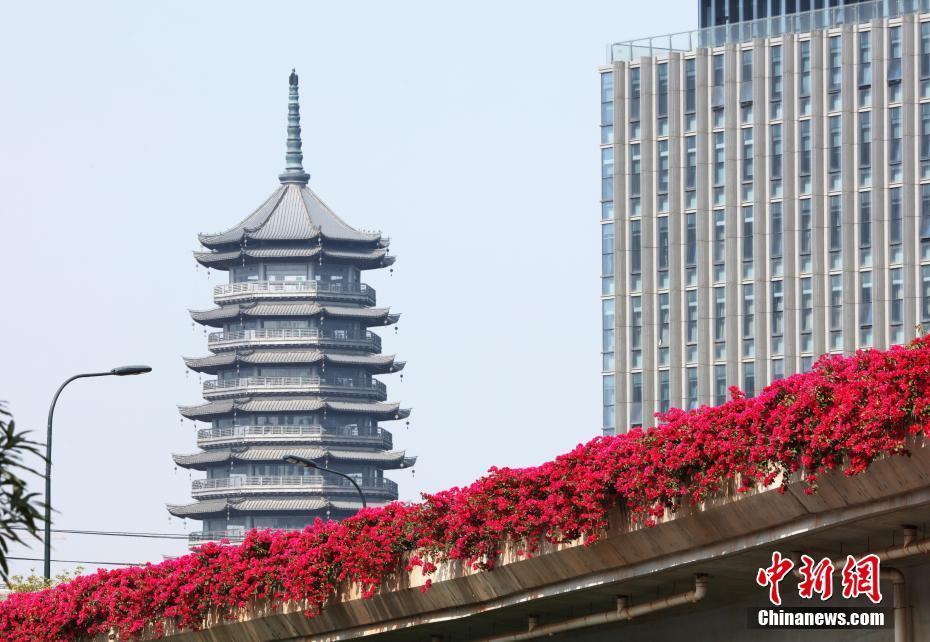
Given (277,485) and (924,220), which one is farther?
(277,485)

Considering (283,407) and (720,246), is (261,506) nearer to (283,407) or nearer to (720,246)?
(283,407)

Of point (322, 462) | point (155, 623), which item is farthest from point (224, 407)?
point (155, 623)

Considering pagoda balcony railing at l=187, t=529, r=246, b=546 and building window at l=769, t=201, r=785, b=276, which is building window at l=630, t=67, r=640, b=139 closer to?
building window at l=769, t=201, r=785, b=276

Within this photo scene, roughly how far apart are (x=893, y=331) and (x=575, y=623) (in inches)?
3644

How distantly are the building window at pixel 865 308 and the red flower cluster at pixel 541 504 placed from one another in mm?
85247

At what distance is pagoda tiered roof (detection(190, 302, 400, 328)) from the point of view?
165750mm

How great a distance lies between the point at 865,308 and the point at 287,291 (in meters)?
65.6

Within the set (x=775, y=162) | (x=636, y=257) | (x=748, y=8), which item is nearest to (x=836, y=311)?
(x=775, y=162)

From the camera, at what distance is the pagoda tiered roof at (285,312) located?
16575cm

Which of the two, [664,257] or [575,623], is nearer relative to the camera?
[575,623]

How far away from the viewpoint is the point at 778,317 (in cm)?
11806

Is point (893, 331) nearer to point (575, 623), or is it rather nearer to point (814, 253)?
point (814, 253)

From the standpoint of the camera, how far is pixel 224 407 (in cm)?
16400

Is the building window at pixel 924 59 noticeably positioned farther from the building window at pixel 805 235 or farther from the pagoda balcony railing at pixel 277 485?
the pagoda balcony railing at pixel 277 485
